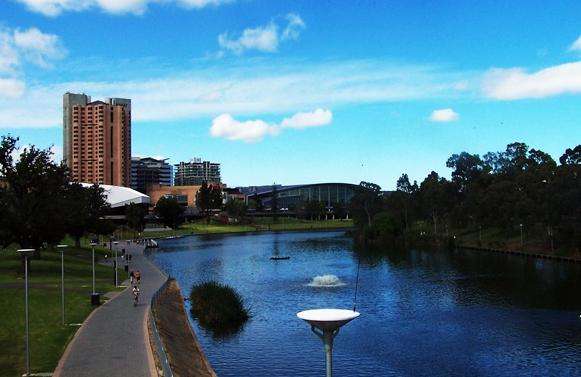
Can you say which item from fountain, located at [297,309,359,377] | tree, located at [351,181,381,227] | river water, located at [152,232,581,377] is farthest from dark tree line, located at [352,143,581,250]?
fountain, located at [297,309,359,377]

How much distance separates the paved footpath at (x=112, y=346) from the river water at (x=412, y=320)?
16.9 ft

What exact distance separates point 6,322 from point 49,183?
30188mm

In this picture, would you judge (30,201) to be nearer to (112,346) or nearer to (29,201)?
(29,201)

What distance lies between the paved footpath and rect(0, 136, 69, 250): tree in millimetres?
21157

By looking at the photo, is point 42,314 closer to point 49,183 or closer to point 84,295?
point 84,295

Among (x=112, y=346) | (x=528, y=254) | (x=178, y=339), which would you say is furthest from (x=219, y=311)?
(x=528, y=254)

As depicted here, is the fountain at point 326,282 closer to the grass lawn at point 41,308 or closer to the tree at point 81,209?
the grass lawn at point 41,308

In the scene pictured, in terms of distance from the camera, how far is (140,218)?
600 ft

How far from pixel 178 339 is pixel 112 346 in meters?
8.59

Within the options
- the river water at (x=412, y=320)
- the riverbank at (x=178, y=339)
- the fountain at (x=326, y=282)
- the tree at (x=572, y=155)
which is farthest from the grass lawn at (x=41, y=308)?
the tree at (x=572, y=155)

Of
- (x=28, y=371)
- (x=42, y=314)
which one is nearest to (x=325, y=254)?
(x=42, y=314)

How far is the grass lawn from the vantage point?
2814 cm

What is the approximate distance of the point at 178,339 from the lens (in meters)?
37.7

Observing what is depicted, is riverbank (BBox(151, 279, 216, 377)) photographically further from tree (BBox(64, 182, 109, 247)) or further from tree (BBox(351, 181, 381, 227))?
tree (BBox(351, 181, 381, 227))
